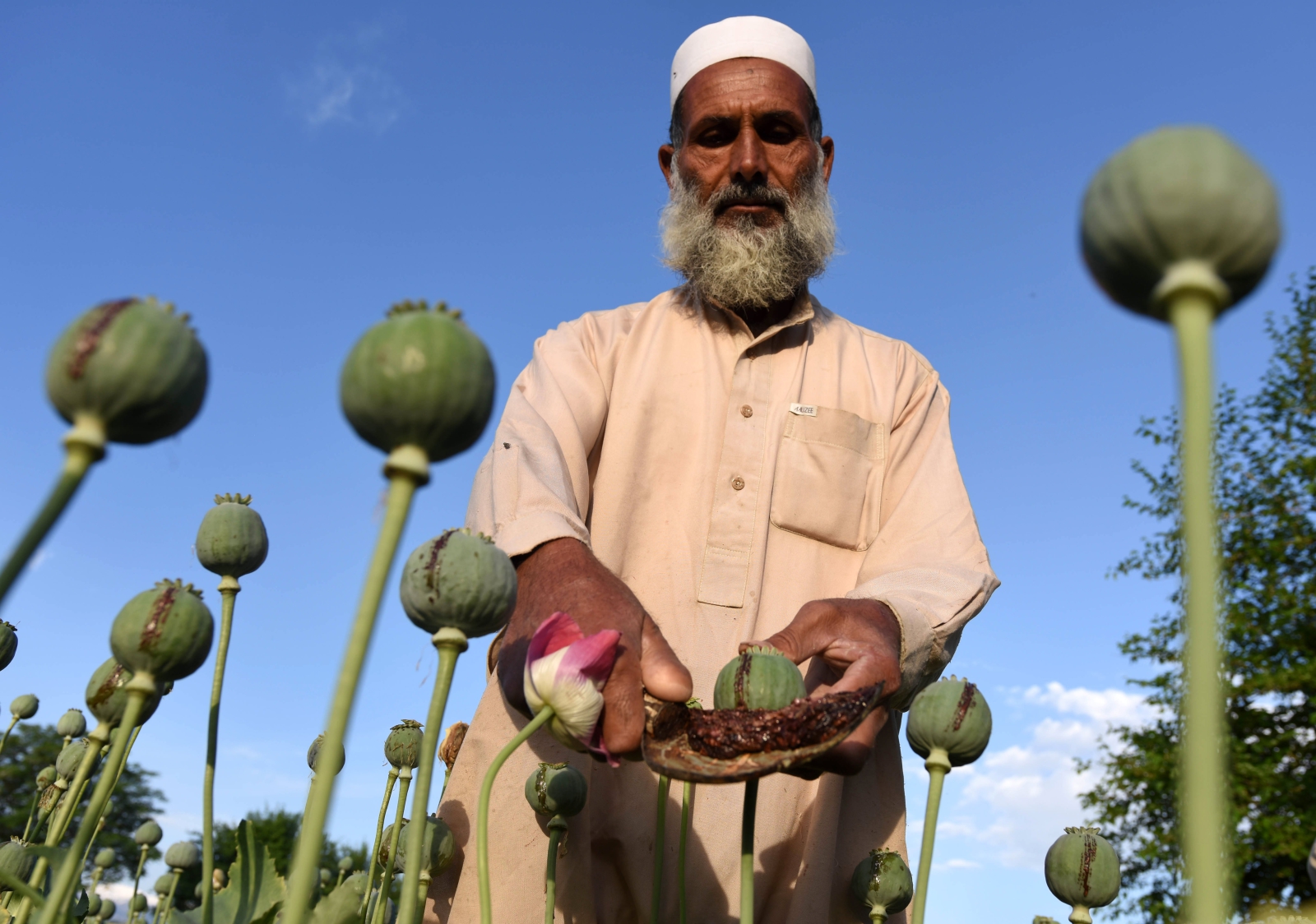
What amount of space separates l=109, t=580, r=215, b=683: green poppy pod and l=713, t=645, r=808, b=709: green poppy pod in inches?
21.7

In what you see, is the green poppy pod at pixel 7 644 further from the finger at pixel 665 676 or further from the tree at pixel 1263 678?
the tree at pixel 1263 678

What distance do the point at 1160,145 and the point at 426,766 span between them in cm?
79

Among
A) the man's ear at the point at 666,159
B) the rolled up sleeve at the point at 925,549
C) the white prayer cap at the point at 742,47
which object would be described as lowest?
the rolled up sleeve at the point at 925,549

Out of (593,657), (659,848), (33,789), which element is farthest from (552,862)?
(33,789)

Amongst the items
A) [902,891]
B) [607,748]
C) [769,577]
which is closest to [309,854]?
[607,748]

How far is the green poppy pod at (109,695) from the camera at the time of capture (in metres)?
1.25

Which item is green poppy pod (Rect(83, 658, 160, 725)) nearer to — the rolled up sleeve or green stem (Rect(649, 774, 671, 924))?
green stem (Rect(649, 774, 671, 924))

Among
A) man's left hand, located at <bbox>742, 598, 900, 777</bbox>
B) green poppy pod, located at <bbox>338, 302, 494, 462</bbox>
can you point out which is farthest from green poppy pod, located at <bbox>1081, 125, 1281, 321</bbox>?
man's left hand, located at <bbox>742, 598, 900, 777</bbox>

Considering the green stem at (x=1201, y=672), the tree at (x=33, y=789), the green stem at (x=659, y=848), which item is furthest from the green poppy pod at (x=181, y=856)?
the tree at (x=33, y=789)

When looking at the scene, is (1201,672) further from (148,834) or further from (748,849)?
(148,834)

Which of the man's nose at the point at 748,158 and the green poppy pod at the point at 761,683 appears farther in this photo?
the man's nose at the point at 748,158

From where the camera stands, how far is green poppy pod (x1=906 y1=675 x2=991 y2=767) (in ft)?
4.75

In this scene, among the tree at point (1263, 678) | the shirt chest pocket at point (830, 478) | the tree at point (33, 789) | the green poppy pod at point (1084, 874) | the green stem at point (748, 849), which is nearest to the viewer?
the green stem at point (748, 849)

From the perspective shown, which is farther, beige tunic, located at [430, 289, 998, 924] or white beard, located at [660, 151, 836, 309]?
white beard, located at [660, 151, 836, 309]
